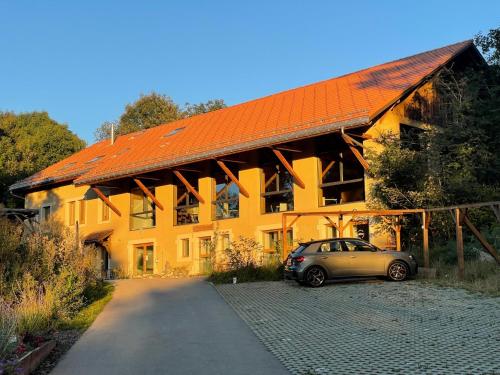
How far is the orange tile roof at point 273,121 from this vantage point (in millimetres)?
20641

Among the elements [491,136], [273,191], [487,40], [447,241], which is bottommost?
[447,241]

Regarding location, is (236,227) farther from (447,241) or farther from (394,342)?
(394,342)

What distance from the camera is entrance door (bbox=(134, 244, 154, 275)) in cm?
2845

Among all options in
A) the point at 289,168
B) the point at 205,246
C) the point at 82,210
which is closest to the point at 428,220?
the point at 289,168

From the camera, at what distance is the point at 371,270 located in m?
16.1

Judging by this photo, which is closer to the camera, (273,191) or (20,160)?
(273,191)

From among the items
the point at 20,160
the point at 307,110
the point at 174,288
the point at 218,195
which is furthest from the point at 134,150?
the point at 20,160

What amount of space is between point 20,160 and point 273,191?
27.2 m

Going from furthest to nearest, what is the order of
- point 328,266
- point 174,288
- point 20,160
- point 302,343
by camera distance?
point 20,160 → point 174,288 → point 328,266 → point 302,343

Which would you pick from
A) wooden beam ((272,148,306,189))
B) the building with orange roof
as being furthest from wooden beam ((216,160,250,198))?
wooden beam ((272,148,306,189))

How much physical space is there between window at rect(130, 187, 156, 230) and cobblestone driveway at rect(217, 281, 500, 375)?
14.8m

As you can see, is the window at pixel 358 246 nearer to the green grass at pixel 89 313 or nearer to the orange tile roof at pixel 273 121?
the orange tile roof at pixel 273 121

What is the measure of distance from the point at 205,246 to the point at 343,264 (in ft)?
36.1

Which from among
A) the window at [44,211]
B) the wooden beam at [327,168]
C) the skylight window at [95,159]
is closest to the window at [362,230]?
the wooden beam at [327,168]
